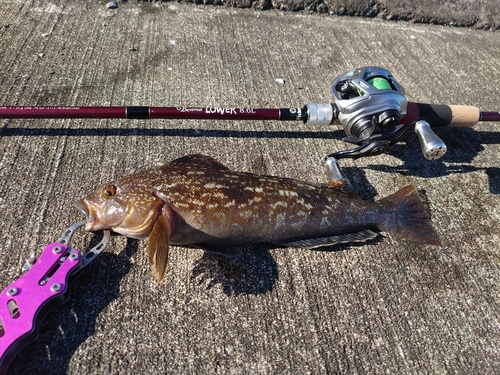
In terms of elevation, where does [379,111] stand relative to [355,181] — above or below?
above

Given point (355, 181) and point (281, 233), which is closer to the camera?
point (281, 233)

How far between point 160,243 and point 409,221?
72.9 inches

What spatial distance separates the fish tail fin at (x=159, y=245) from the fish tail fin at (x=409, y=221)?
160 cm

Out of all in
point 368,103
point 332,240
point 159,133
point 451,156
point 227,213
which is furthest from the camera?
point 451,156

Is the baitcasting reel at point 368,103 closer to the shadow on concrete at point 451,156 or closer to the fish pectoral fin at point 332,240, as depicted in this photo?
the shadow on concrete at point 451,156

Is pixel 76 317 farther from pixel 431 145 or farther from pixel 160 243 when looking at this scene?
pixel 431 145

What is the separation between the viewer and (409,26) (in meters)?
5.61

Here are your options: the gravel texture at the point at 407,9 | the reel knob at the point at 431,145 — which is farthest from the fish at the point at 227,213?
the gravel texture at the point at 407,9

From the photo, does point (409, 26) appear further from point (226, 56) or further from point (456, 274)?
point (456, 274)

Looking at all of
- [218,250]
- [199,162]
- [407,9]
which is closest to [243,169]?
[199,162]

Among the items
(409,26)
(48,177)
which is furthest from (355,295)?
(409,26)

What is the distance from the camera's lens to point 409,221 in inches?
114

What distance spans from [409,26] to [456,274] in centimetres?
418

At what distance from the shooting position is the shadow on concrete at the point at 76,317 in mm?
2123
